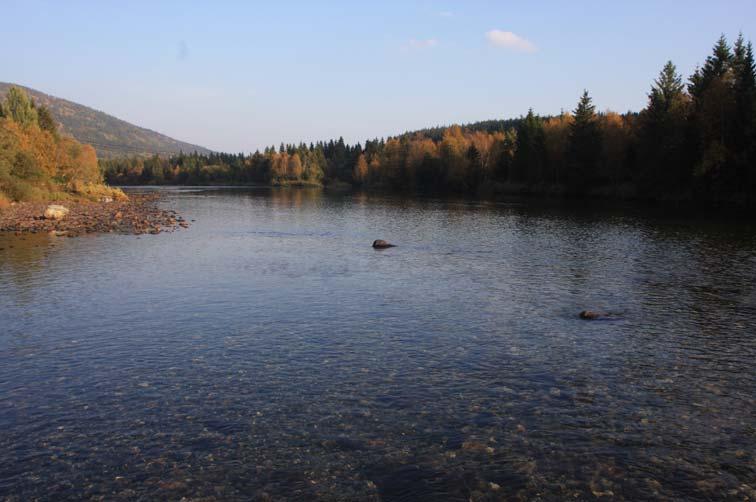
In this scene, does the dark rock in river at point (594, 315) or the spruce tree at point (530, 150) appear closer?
the dark rock in river at point (594, 315)

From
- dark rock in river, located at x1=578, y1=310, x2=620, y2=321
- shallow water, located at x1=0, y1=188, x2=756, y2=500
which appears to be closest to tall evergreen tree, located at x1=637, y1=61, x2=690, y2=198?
shallow water, located at x1=0, y1=188, x2=756, y2=500

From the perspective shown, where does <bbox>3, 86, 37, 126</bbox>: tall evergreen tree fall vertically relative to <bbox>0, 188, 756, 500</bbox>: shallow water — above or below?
above

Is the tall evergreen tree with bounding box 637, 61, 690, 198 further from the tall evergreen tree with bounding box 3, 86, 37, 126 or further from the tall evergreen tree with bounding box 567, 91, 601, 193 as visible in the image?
the tall evergreen tree with bounding box 3, 86, 37, 126

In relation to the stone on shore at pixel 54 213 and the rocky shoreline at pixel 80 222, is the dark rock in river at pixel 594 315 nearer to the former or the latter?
the rocky shoreline at pixel 80 222

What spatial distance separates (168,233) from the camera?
59.0 metres

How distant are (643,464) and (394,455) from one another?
6.01 meters

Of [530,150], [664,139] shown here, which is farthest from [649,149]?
[530,150]

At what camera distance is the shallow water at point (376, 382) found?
12.2 meters

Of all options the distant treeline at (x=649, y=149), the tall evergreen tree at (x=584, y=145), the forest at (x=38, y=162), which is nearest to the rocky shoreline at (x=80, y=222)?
the forest at (x=38, y=162)

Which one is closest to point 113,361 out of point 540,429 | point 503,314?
point 540,429

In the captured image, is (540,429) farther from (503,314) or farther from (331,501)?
(503,314)

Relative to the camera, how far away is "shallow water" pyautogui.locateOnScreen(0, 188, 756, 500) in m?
12.2

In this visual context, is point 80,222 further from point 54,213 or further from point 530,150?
point 530,150

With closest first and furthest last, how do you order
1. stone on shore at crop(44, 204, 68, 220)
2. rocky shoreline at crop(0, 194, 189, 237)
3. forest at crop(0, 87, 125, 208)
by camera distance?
rocky shoreline at crop(0, 194, 189, 237), stone on shore at crop(44, 204, 68, 220), forest at crop(0, 87, 125, 208)
